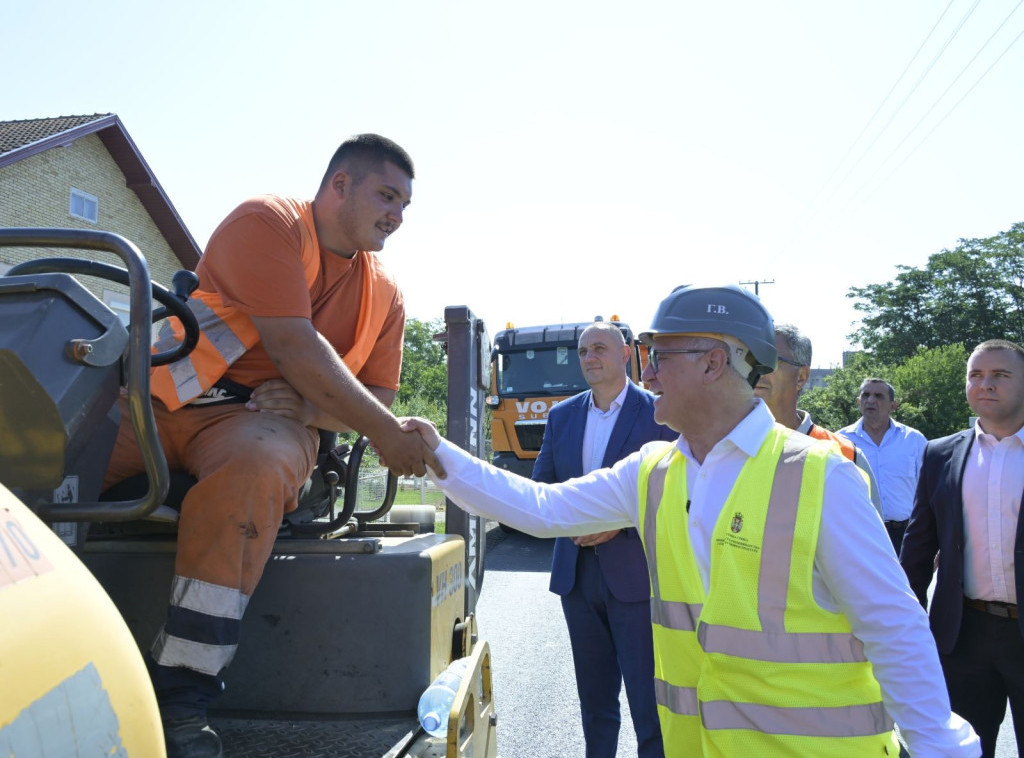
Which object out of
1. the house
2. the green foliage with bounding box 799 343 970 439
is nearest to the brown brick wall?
the house

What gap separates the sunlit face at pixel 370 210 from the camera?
2824 mm

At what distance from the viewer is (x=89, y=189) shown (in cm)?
2277

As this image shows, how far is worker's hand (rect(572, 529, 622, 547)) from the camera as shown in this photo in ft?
13.2

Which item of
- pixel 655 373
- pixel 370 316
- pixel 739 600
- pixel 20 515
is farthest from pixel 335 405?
pixel 20 515

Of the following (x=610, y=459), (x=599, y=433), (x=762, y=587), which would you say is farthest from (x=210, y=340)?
(x=599, y=433)

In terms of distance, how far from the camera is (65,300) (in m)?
1.69

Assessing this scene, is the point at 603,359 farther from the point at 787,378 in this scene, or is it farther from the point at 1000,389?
the point at 1000,389

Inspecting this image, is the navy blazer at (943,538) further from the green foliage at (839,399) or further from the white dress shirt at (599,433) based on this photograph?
the green foliage at (839,399)

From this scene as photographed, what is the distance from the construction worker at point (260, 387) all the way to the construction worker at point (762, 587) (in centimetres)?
94

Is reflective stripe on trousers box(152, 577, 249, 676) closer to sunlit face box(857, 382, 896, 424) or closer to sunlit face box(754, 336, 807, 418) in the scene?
sunlit face box(754, 336, 807, 418)

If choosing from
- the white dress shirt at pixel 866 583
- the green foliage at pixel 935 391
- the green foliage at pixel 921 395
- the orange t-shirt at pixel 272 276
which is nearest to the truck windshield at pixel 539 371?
the orange t-shirt at pixel 272 276

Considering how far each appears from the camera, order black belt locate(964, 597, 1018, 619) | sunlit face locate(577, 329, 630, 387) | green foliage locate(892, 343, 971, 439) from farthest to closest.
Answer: green foliage locate(892, 343, 971, 439), sunlit face locate(577, 329, 630, 387), black belt locate(964, 597, 1018, 619)

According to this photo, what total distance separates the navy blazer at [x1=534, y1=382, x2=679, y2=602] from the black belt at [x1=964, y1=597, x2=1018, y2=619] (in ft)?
4.54

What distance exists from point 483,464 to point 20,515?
1.93m
